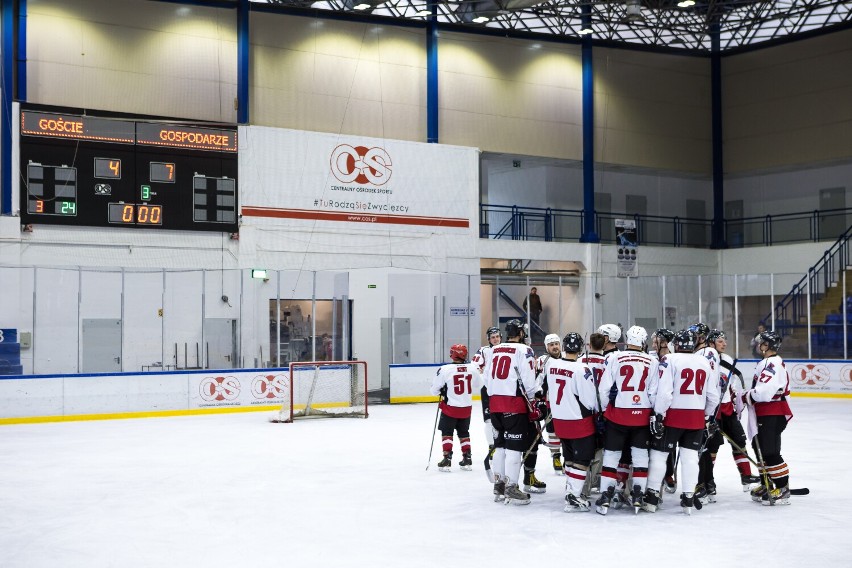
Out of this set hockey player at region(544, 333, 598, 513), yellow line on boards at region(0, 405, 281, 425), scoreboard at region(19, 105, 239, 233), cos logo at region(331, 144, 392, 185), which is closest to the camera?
hockey player at region(544, 333, 598, 513)

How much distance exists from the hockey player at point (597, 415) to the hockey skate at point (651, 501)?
0.55m

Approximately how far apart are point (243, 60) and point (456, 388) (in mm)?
12693

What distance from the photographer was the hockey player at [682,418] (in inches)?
305

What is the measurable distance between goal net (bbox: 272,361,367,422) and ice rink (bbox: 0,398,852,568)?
373cm

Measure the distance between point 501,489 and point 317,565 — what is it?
2.68m

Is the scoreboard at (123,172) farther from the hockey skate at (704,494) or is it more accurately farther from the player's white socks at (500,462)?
the hockey skate at (704,494)

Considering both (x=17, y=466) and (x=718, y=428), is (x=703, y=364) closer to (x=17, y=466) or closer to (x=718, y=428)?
(x=718, y=428)

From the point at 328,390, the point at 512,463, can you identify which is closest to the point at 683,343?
the point at 512,463

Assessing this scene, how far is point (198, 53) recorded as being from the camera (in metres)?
20.8

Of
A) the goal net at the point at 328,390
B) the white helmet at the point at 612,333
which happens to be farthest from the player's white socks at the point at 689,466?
the goal net at the point at 328,390

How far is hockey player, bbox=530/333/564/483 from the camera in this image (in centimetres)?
888

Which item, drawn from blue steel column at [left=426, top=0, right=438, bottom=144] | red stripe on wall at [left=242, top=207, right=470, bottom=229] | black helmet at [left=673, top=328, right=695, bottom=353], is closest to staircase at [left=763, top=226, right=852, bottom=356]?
red stripe on wall at [left=242, top=207, right=470, bottom=229]

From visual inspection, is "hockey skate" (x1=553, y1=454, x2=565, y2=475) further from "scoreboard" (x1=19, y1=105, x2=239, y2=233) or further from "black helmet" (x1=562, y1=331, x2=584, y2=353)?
"scoreboard" (x1=19, y1=105, x2=239, y2=233)

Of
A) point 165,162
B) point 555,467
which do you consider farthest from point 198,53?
point 555,467
